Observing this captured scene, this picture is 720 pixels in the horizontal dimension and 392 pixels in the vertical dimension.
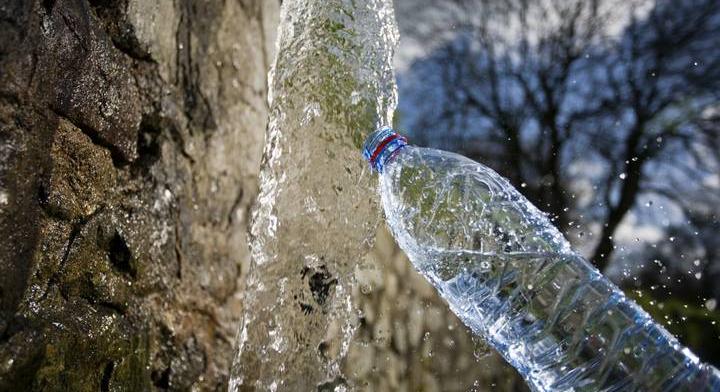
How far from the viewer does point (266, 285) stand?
1.35 m

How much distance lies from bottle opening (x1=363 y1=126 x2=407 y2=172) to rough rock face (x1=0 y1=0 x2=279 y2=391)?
541 mm

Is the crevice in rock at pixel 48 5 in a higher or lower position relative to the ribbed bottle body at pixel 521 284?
higher

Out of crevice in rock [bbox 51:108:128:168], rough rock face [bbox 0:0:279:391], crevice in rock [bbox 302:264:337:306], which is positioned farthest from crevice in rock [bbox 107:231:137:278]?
crevice in rock [bbox 302:264:337:306]

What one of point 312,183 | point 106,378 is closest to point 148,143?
point 312,183

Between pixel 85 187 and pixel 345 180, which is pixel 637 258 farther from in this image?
pixel 85 187

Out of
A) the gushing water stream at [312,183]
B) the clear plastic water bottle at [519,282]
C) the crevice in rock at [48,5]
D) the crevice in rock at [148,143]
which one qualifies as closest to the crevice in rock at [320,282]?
the gushing water stream at [312,183]

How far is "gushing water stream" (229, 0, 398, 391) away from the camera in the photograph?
1.30 m

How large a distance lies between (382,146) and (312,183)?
29cm

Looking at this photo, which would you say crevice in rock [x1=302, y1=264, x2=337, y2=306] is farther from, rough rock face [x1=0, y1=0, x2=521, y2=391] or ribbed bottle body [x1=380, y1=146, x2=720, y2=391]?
rough rock face [x1=0, y1=0, x2=521, y2=391]

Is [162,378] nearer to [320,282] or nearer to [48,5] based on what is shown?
[320,282]

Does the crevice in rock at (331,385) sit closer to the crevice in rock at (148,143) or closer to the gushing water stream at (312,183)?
the gushing water stream at (312,183)

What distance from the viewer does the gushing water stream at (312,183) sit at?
130 cm

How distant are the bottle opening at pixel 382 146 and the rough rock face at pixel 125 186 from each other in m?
0.54

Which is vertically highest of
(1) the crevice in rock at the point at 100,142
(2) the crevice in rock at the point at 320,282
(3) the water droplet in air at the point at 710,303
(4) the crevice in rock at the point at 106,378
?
(1) the crevice in rock at the point at 100,142
